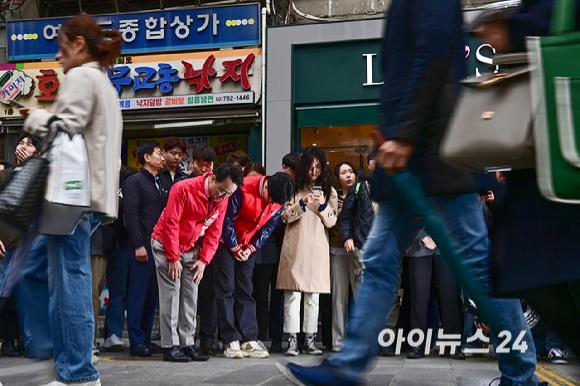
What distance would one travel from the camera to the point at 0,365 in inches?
218

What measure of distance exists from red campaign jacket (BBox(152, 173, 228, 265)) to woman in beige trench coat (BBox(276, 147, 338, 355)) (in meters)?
1.13

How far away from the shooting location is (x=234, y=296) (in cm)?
662

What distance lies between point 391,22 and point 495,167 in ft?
3.53

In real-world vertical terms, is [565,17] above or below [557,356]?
above

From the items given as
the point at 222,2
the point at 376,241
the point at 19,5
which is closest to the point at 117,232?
the point at 376,241

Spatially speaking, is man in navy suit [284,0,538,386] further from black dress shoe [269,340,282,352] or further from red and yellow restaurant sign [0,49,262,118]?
red and yellow restaurant sign [0,49,262,118]

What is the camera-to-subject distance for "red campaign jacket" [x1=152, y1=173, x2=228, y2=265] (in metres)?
5.64

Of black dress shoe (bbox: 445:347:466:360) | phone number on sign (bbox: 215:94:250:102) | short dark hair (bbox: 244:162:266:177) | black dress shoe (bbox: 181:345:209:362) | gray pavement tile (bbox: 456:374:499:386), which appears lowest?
black dress shoe (bbox: 445:347:466:360)

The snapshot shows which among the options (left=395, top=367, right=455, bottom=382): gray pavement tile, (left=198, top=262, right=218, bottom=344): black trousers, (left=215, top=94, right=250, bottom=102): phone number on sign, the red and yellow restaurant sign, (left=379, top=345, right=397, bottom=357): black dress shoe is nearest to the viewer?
(left=395, top=367, right=455, bottom=382): gray pavement tile

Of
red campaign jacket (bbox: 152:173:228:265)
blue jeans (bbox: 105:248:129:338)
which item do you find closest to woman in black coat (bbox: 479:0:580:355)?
red campaign jacket (bbox: 152:173:228:265)

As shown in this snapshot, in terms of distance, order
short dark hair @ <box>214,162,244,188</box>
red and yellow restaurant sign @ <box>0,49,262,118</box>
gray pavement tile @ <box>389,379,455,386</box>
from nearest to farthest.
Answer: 1. gray pavement tile @ <box>389,379,455,386</box>
2. short dark hair @ <box>214,162,244,188</box>
3. red and yellow restaurant sign @ <box>0,49,262,118</box>

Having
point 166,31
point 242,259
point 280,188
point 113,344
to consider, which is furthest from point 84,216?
point 166,31

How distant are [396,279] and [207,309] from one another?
4.20 meters

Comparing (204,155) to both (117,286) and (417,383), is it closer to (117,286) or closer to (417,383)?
(117,286)
